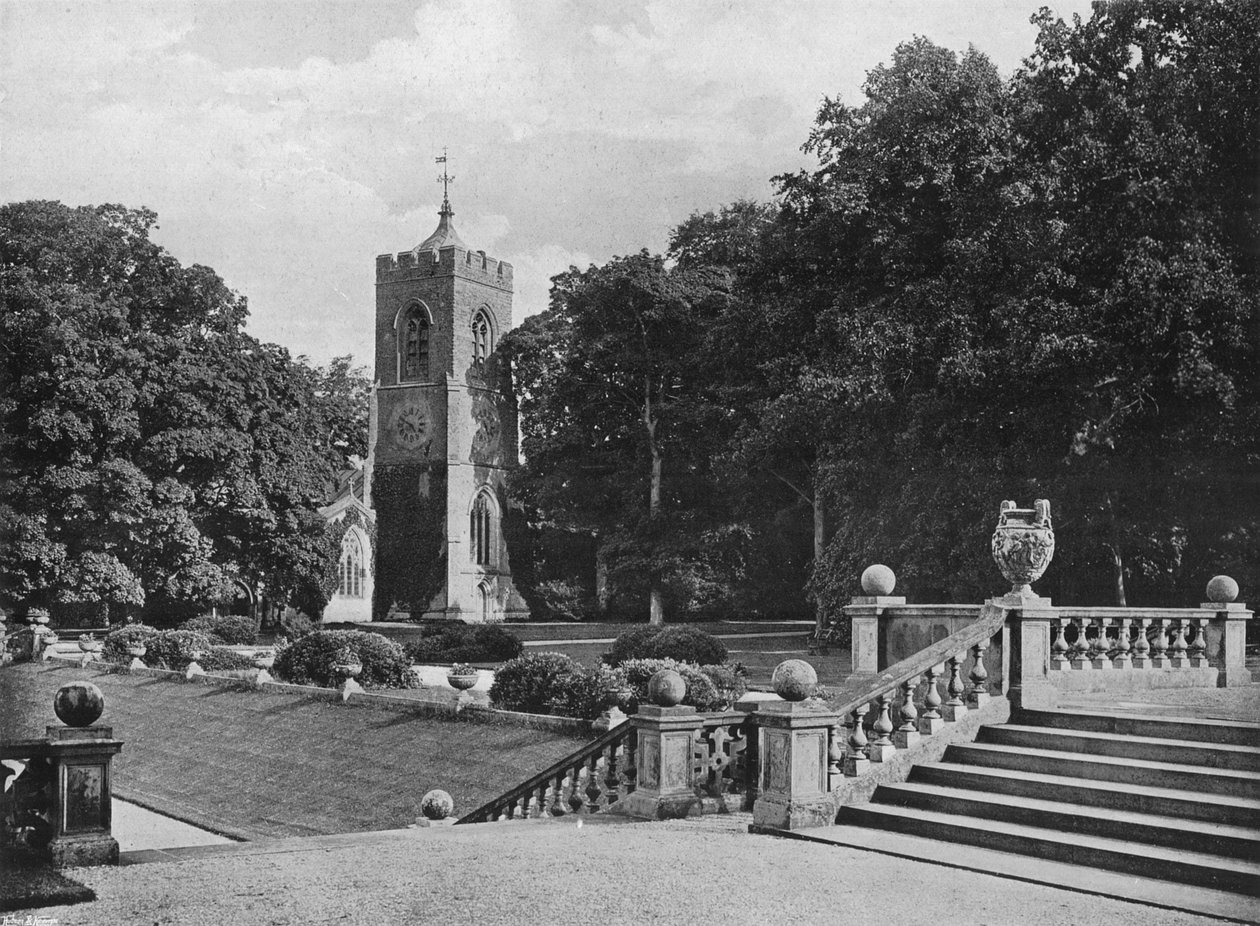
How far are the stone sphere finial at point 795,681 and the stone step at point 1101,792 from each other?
Result: 4.42ft

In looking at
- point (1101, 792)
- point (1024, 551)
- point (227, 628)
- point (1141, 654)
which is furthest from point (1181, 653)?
point (227, 628)

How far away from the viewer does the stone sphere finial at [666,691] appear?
11404 mm

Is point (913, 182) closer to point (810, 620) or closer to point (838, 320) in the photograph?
point (838, 320)

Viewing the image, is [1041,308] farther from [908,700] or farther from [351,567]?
[351,567]

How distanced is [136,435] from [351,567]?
784 inches

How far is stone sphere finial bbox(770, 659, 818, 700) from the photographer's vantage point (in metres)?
10.5

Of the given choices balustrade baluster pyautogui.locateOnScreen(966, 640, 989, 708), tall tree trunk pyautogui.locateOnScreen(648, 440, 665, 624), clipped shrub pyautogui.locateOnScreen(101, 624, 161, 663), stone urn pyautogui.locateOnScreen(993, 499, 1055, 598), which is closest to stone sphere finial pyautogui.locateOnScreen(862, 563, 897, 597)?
stone urn pyautogui.locateOnScreen(993, 499, 1055, 598)

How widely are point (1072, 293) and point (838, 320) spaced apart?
17.2ft

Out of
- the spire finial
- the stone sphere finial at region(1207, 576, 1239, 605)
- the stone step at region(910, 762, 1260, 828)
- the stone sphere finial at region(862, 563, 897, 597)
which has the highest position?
the spire finial

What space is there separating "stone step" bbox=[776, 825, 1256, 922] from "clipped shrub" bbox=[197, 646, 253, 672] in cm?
2290

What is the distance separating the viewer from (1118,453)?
23062 millimetres

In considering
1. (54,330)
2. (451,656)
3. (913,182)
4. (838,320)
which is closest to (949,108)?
(913,182)

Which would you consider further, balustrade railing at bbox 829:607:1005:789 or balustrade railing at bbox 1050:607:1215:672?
balustrade railing at bbox 1050:607:1215:672

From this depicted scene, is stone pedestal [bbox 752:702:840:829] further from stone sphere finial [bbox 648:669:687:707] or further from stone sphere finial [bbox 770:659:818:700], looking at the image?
stone sphere finial [bbox 648:669:687:707]
